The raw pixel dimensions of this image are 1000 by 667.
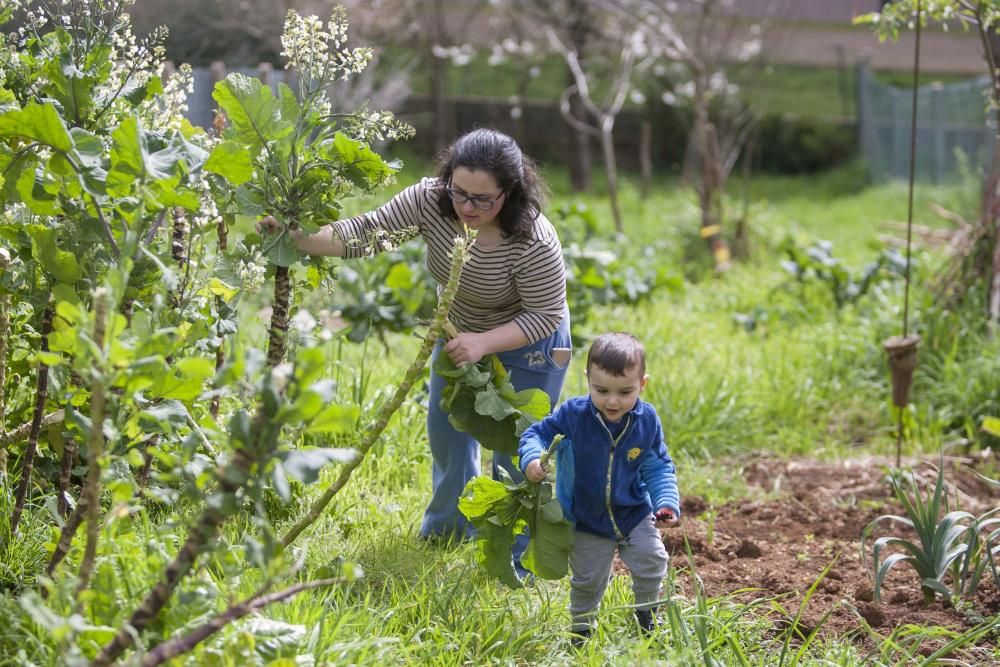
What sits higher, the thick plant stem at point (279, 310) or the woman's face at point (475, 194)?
the woman's face at point (475, 194)

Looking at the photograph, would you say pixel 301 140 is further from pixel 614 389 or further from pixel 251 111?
pixel 614 389

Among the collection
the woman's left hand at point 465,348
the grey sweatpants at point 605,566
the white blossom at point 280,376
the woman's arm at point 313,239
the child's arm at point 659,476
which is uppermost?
the woman's arm at point 313,239

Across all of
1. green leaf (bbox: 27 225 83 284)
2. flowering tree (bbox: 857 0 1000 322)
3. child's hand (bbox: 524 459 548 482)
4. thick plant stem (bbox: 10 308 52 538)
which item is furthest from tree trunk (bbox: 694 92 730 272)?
green leaf (bbox: 27 225 83 284)

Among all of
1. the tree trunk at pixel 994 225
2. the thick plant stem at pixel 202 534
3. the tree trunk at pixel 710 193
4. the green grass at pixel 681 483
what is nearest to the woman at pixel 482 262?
the green grass at pixel 681 483

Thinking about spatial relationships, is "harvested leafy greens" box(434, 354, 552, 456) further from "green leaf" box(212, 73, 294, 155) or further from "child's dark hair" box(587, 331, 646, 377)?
"green leaf" box(212, 73, 294, 155)

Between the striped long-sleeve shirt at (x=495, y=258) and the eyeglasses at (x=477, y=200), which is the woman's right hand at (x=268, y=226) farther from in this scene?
the eyeglasses at (x=477, y=200)

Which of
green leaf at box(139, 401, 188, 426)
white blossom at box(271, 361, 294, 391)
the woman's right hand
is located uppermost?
the woman's right hand

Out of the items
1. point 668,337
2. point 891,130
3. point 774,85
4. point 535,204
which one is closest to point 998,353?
point 668,337

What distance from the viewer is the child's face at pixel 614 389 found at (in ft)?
9.43

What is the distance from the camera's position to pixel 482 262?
10.7 feet

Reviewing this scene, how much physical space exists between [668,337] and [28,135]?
4.47m

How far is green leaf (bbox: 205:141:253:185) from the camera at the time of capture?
2470 mm

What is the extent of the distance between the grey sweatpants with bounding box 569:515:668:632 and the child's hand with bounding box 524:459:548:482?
0.30 meters

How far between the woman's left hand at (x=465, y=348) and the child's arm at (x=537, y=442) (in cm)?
25
